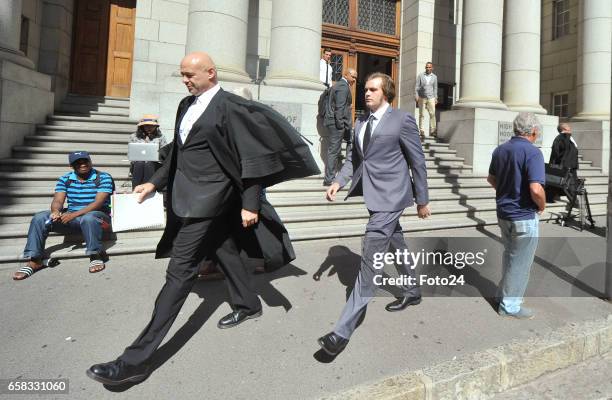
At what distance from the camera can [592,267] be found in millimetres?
4895

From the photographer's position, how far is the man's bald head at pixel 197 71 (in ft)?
8.09

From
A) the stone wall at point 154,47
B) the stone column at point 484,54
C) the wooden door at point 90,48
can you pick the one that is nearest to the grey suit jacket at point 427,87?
the stone column at point 484,54

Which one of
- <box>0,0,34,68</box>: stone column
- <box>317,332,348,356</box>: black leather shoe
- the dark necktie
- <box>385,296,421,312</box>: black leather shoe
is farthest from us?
<box>0,0,34,68</box>: stone column

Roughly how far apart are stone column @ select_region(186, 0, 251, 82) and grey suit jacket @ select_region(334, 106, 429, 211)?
15.7 feet

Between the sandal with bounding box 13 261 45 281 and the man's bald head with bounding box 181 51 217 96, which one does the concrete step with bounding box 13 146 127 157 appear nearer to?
the sandal with bounding box 13 261 45 281

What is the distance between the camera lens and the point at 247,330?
3.02 metres

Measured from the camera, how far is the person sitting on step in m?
5.17

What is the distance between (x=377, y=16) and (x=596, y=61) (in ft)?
23.0

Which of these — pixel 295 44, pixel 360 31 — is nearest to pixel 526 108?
pixel 360 31

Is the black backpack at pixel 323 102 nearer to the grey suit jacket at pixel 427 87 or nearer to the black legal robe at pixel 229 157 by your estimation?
the grey suit jacket at pixel 427 87

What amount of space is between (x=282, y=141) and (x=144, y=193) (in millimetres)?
1030

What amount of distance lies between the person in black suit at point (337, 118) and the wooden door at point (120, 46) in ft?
19.6

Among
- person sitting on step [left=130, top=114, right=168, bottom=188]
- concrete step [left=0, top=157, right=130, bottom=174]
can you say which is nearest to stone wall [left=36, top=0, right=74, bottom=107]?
concrete step [left=0, top=157, right=130, bottom=174]

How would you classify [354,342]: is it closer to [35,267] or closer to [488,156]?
[35,267]
